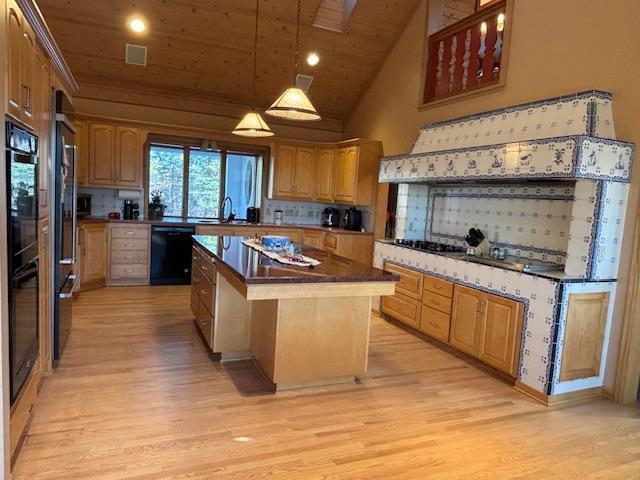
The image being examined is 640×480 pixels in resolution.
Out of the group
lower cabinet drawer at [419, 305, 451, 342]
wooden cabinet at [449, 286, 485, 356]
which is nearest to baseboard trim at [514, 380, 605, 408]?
wooden cabinet at [449, 286, 485, 356]

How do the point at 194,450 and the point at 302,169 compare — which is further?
the point at 302,169

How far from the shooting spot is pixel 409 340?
4523mm

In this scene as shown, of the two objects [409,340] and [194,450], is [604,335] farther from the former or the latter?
[194,450]

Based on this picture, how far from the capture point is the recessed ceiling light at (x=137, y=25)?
17.5 ft

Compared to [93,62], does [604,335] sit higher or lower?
lower

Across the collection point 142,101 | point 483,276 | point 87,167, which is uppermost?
point 142,101

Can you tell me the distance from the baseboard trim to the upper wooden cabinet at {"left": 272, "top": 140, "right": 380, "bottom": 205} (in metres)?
3.68

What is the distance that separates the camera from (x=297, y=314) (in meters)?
3.06

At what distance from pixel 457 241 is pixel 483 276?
122 cm

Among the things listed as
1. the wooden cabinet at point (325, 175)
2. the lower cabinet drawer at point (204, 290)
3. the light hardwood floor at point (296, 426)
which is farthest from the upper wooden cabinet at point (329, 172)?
the light hardwood floor at point (296, 426)

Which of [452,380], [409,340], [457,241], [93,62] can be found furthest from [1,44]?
[93,62]

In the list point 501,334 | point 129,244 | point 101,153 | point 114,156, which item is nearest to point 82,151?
point 101,153

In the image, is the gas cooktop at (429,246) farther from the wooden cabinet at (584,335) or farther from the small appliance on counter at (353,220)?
the small appliance on counter at (353,220)

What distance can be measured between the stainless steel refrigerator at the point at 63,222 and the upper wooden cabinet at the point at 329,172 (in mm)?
3640
